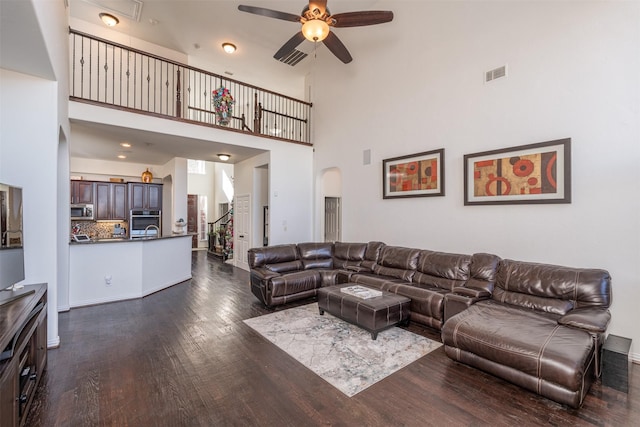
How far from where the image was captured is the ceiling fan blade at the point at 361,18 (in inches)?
137

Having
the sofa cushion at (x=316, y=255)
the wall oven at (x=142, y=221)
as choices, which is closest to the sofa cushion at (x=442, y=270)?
the sofa cushion at (x=316, y=255)

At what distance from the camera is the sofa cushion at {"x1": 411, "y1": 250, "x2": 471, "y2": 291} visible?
3.75 metres

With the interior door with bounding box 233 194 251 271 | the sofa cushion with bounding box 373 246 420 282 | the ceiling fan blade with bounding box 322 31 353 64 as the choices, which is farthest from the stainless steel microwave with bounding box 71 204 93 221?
the sofa cushion with bounding box 373 246 420 282

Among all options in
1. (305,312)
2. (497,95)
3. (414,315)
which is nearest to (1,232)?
(305,312)

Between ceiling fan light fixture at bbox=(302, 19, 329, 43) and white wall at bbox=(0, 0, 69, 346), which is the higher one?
ceiling fan light fixture at bbox=(302, 19, 329, 43)

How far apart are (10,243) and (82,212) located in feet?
21.5

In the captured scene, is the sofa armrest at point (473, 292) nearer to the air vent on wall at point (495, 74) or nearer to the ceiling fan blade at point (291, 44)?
the air vent on wall at point (495, 74)

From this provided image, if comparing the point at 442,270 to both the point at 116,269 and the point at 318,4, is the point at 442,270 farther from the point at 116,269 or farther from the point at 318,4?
the point at 116,269

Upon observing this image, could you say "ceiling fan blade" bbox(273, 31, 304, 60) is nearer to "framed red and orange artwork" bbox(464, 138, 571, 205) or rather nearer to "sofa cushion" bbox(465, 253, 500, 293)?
"framed red and orange artwork" bbox(464, 138, 571, 205)

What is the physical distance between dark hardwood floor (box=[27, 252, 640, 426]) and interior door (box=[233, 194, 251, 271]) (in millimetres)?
4006

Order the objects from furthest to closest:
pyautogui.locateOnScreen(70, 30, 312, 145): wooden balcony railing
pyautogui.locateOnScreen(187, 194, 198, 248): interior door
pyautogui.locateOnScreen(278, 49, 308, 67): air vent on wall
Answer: pyautogui.locateOnScreen(187, 194, 198, 248): interior door, pyautogui.locateOnScreen(278, 49, 308, 67): air vent on wall, pyautogui.locateOnScreen(70, 30, 312, 145): wooden balcony railing

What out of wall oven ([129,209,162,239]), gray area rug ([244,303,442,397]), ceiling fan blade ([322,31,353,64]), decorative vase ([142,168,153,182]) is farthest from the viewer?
decorative vase ([142,168,153,182])

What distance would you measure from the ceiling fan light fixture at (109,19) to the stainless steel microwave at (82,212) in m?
4.41

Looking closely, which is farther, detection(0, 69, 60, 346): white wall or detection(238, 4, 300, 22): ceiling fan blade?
detection(238, 4, 300, 22): ceiling fan blade
